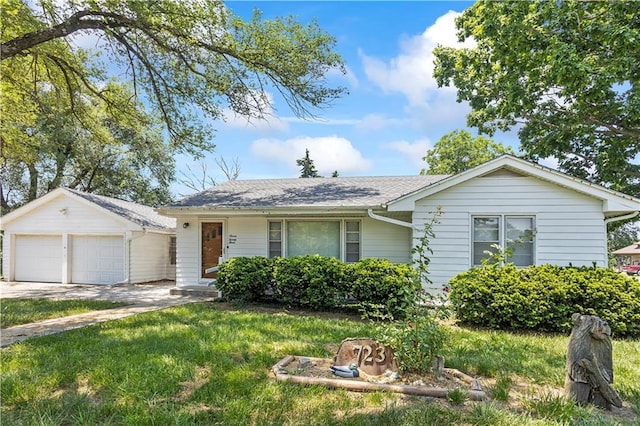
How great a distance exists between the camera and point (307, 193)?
463 inches

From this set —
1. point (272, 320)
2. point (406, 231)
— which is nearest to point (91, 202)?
point (272, 320)

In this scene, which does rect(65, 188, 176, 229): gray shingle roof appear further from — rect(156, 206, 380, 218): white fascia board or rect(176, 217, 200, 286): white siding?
rect(156, 206, 380, 218): white fascia board

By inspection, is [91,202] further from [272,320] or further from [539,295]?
[539,295]

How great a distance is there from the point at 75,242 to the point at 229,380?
13.4 meters

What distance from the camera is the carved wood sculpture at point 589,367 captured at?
11.4ft

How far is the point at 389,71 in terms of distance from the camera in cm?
1041

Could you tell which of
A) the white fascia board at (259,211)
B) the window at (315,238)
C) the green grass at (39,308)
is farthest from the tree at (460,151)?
the green grass at (39,308)

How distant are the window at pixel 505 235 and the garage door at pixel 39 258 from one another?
15047 mm

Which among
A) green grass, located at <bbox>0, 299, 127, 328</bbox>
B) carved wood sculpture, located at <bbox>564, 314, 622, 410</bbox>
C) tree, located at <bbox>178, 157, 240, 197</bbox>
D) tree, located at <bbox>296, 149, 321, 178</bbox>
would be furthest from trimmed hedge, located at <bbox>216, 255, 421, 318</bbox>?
tree, located at <bbox>296, 149, 321, 178</bbox>

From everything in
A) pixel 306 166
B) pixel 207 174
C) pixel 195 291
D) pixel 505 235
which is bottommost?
pixel 195 291

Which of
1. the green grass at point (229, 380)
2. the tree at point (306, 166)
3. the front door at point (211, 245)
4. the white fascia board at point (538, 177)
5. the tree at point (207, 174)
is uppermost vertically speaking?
the tree at point (306, 166)

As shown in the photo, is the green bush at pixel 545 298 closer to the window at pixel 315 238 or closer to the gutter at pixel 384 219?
the gutter at pixel 384 219

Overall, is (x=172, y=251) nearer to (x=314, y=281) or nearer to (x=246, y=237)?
(x=246, y=237)

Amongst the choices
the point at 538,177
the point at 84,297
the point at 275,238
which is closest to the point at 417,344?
the point at 538,177
